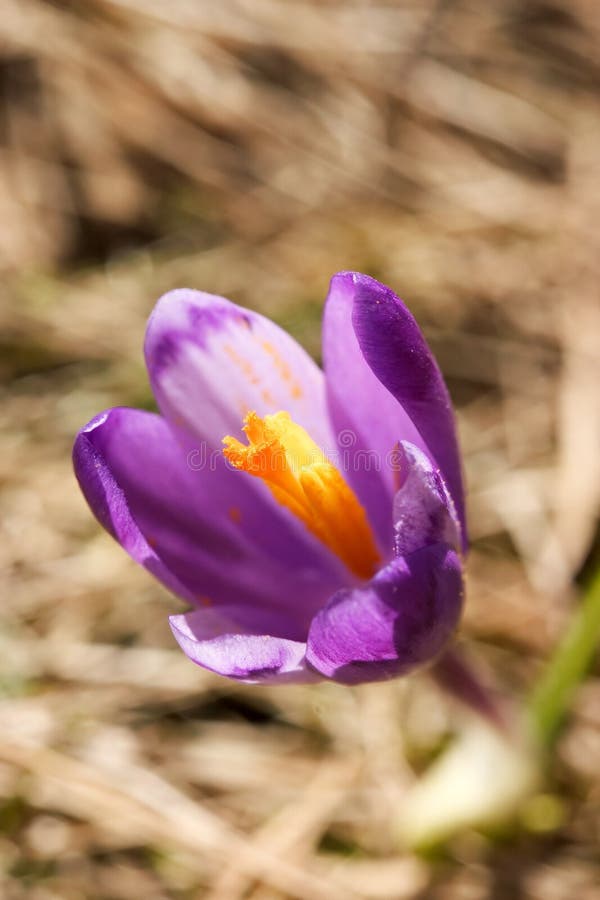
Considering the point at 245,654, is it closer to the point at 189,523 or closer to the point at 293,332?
the point at 189,523

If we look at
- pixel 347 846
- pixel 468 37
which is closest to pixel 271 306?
pixel 468 37

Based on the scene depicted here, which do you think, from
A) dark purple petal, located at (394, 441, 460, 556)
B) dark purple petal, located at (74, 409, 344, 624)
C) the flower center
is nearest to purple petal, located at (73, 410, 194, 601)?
dark purple petal, located at (74, 409, 344, 624)

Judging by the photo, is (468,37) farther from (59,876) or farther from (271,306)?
(59,876)

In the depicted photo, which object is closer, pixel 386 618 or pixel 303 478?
pixel 386 618

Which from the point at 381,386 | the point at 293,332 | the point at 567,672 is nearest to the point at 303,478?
the point at 381,386

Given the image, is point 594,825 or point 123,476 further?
point 594,825

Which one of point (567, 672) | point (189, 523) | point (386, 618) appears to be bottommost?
point (567, 672)

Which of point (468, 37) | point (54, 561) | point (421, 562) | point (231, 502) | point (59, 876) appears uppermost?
point (468, 37)
